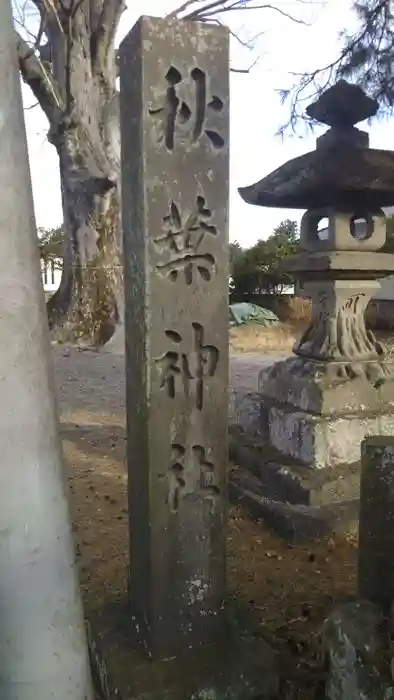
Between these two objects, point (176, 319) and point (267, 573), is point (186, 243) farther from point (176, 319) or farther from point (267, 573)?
point (267, 573)

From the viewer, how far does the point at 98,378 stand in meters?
7.82

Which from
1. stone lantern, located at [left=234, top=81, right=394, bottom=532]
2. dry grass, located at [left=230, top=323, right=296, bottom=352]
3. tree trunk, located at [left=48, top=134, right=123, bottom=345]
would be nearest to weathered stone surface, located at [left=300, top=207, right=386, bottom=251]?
stone lantern, located at [left=234, top=81, right=394, bottom=532]

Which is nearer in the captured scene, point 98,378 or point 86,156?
point 98,378

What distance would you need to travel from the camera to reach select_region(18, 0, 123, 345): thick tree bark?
10.6 metres

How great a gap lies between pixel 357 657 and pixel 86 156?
10.5m

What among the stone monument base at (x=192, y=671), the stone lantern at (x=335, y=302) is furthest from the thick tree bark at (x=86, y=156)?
the stone monument base at (x=192, y=671)

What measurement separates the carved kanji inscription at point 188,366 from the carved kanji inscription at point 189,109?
1.76ft

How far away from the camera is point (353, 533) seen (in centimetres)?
316

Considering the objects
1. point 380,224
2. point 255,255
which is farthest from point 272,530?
point 255,255

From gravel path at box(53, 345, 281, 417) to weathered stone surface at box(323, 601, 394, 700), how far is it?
439cm

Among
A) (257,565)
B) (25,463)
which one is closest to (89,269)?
(257,565)

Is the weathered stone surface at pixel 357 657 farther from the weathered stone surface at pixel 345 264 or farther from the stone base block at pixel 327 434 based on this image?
the weathered stone surface at pixel 345 264

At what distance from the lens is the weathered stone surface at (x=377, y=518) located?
80.7 inches

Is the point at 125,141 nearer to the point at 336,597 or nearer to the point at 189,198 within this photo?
the point at 189,198
